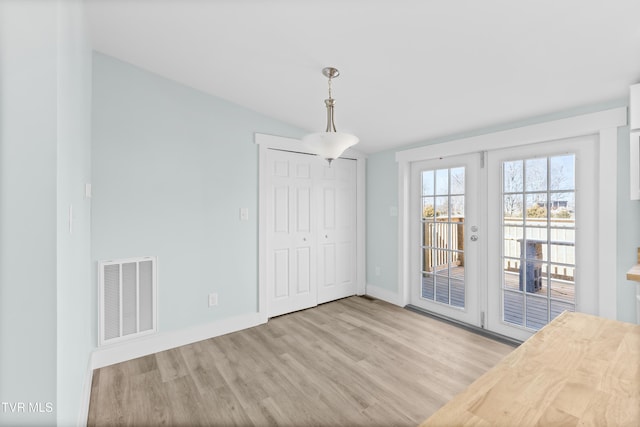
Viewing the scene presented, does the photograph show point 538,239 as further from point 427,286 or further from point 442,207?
point 427,286

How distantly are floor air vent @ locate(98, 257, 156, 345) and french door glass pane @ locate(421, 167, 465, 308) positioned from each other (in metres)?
2.92

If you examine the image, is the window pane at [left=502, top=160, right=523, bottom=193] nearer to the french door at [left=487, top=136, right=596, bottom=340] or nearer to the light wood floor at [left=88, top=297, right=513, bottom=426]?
the french door at [left=487, top=136, right=596, bottom=340]

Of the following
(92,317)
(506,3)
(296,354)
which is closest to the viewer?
(506,3)

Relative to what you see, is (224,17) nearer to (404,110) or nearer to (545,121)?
(404,110)

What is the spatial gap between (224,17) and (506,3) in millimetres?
1575

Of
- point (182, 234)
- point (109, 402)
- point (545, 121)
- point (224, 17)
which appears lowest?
point (109, 402)

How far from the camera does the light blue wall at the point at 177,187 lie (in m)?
2.37

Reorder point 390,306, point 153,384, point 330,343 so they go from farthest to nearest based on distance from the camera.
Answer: point 390,306 < point 330,343 < point 153,384

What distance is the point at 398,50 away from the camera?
189 centimetres

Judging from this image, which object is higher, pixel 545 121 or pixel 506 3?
pixel 506 3

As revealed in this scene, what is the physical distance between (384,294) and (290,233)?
5.04 feet

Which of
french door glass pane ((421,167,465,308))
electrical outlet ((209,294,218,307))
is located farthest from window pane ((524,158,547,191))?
electrical outlet ((209,294,218,307))

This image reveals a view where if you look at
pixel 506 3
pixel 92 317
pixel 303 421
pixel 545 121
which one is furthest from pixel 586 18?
pixel 92 317

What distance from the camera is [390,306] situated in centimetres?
366
